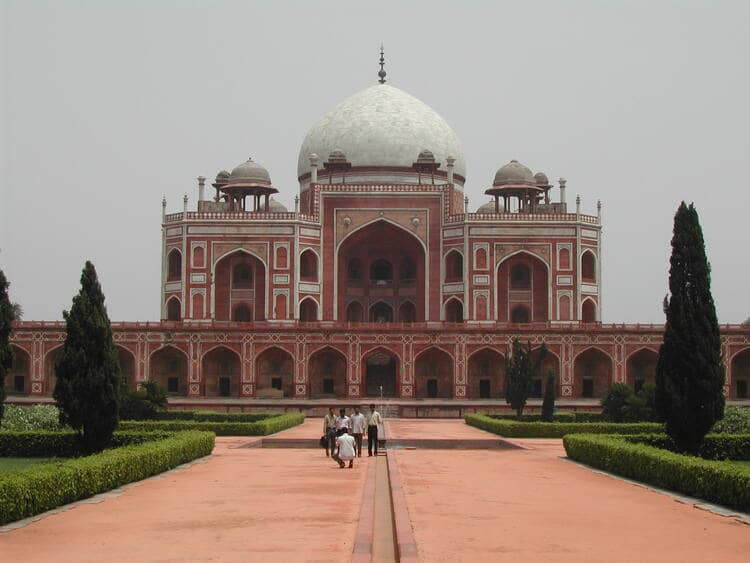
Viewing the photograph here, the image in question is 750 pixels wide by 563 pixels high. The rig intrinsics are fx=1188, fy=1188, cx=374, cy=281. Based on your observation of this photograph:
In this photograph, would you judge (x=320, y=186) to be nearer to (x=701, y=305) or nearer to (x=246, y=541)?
(x=701, y=305)

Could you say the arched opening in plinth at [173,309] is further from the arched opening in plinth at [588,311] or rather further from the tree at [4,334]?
the tree at [4,334]

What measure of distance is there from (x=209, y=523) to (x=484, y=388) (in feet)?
84.9

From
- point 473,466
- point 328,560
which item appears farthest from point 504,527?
point 473,466

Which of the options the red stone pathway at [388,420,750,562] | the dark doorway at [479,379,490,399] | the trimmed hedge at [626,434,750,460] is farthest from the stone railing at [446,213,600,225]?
the red stone pathway at [388,420,750,562]

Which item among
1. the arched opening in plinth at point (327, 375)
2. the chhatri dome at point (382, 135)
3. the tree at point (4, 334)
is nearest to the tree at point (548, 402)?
the tree at point (4, 334)

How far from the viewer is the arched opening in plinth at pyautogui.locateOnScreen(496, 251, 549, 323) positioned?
38000 mm

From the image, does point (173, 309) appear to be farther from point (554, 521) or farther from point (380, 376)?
point (554, 521)

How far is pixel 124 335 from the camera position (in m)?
33.6

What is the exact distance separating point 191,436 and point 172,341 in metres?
19.1

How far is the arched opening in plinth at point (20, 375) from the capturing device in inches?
1314

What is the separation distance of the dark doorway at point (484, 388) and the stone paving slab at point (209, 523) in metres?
21.5

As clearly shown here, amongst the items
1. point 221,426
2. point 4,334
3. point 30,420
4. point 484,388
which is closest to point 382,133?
point 484,388

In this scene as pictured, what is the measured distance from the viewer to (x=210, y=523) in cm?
859

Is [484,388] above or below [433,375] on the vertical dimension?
below
